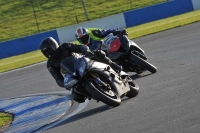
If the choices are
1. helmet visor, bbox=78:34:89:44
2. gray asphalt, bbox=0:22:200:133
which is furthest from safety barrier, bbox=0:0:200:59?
helmet visor, bbox=78:34:89:44

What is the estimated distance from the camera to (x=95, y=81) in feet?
31.1

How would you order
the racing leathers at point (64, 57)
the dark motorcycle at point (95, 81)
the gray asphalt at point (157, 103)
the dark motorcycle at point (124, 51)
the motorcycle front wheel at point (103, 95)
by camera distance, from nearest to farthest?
the gray asphalt at point (157, 103), the motorcycle front wheel at point (103, 95), the dark motorcycle at point (95, 81), the racing leathers at point (64, 57), the dark motorcycle at point (124, 51)

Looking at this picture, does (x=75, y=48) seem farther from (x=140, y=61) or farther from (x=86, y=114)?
(x=140, y=61)

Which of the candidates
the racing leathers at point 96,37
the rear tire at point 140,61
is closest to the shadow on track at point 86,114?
the rear tire at point 140,61

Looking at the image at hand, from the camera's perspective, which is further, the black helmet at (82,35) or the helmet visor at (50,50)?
the black helmet at (82,35)

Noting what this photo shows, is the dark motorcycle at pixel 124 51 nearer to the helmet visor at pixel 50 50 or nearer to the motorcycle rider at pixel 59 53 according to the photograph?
the motorcycle rider at pixel 59 53

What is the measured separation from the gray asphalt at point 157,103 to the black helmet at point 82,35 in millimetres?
1438

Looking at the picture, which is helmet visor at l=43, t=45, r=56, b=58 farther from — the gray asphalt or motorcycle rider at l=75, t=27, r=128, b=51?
motorcycle rider at l=75, t=27, r=128, b=51

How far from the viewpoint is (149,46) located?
19562 mm

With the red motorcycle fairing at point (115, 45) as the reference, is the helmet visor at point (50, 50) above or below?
above

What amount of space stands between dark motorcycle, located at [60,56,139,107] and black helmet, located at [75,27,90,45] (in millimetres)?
2226

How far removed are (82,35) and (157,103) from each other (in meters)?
3.89

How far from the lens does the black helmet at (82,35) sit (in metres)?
12.3

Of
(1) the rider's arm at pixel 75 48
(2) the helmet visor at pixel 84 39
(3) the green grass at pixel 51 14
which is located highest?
(1) the rider's arm at pixel 75 48
